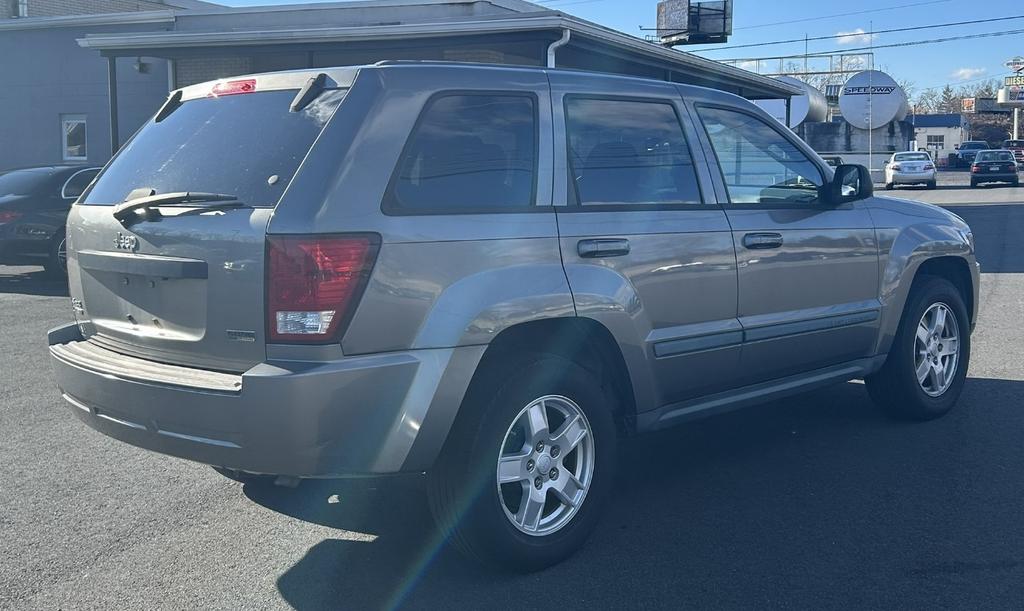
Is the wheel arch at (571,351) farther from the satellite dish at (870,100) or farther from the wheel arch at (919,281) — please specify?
the satellite dish at (870,100)

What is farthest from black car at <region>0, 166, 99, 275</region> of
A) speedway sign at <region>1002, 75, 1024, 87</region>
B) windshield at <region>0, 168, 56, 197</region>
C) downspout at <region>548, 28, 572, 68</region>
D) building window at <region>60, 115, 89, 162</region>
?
speedway sign at <region>1002, 75, 1024, 87</region>

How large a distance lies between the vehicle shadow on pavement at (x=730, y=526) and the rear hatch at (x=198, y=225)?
3.55ft

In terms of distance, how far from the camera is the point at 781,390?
537 centimetres

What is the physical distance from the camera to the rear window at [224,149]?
12.4 ft

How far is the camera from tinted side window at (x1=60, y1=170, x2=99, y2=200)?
44.2ft

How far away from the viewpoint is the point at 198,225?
377 centimetres

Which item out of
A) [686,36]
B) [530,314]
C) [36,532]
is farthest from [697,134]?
[686,36]

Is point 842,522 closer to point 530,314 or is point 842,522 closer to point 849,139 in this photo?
point 530,314

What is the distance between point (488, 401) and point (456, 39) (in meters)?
13.5

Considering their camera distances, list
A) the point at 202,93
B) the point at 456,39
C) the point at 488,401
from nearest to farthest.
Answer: the point at 488,401 → the point at 202,93 → the point at 456,39

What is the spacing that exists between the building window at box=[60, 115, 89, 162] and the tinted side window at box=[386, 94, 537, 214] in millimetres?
22318

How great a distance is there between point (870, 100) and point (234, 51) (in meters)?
40.4

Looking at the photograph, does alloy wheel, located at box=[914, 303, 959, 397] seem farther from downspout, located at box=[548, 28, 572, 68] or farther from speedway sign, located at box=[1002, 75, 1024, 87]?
speedway sign, located at box=[1002, 75, 1024, 87]

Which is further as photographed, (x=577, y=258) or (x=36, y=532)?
(x=36, y=532)
